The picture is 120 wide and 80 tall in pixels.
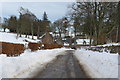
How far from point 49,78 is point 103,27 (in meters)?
33.0

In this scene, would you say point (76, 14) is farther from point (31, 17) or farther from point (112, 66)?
point (31, 17)

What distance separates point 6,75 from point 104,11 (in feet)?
105

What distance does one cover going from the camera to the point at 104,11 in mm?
40594

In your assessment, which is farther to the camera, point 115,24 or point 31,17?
point 31,17

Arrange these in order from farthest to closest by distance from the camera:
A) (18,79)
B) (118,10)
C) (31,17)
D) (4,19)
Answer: (4,19)
(31,17)
(118,10)
(18,79)

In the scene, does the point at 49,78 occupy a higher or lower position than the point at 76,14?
lower

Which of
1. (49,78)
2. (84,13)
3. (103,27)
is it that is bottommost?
(49,78)

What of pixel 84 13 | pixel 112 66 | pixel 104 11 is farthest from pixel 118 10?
pixel 112 66

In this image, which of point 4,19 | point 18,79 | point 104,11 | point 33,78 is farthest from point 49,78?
point 4,19

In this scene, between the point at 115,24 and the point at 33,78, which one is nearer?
the point at 33,78

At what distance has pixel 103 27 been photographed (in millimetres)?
42562

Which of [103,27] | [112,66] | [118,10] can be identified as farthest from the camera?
[103,27]

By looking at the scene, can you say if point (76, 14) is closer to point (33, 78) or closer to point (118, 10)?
point (118, 10)

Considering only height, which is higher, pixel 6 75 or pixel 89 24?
pixel 89 24
